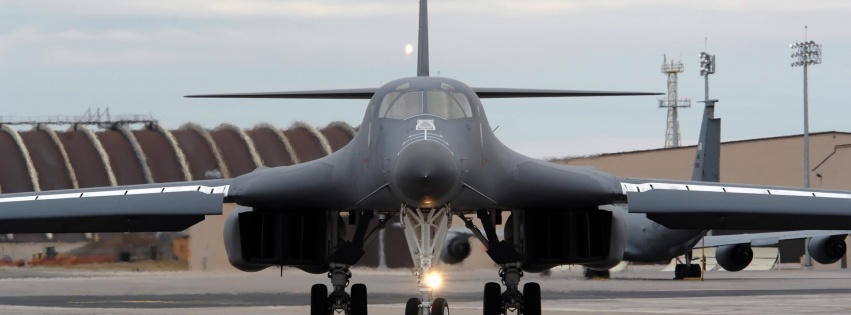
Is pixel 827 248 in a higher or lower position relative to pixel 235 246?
higher

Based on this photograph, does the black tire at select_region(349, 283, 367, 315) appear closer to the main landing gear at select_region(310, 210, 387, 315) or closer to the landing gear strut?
the main landing gear at select_region(310, 210, 387, 315)

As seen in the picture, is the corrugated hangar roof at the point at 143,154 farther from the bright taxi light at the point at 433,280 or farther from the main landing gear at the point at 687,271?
the bright taxi light at the point at 433,280

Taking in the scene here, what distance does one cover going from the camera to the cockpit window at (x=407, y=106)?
1161 cm

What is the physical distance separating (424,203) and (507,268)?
3.26 m

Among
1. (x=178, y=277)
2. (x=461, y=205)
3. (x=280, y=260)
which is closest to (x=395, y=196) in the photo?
(x=461, y=205)

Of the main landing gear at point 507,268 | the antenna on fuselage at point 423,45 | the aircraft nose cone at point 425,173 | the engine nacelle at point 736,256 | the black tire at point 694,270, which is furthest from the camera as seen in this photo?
the engine nacelle at point 736,256

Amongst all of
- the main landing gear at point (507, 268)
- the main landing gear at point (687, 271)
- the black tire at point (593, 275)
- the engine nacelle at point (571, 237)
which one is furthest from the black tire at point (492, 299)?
the main landing gear at point (687, 271)

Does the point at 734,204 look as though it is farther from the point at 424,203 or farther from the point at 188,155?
the point at 188,155

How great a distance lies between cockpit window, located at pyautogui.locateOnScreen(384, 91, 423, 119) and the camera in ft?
38.1

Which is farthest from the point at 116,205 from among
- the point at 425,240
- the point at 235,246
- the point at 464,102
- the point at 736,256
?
the point at 736,256

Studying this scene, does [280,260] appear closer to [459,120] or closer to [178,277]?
[459,120]

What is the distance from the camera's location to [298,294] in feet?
74.5

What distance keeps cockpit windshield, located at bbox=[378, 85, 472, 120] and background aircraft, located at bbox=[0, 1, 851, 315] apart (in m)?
0.01

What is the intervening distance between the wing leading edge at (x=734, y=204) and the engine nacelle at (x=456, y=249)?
1663 cm
